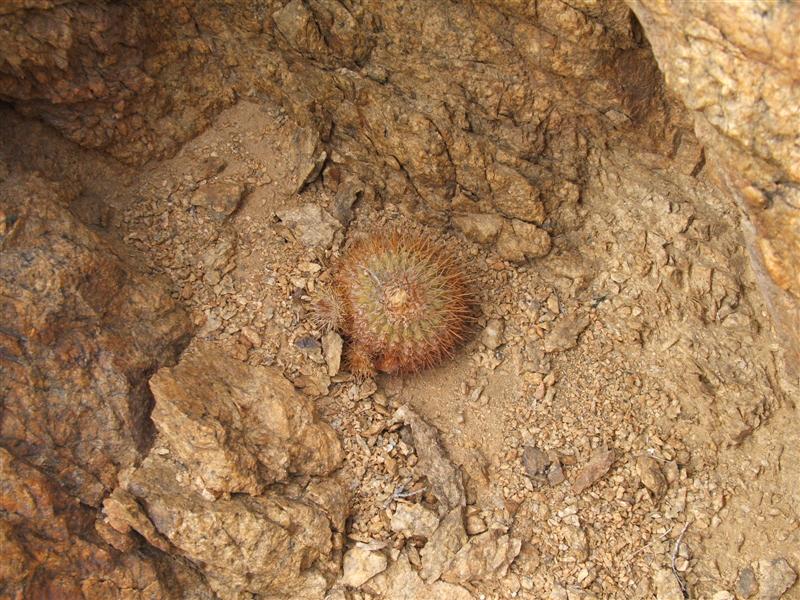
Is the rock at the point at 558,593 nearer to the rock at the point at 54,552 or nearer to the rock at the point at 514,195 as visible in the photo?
the rock at the point at 54,552

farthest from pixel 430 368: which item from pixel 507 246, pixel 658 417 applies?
pixel 658 417

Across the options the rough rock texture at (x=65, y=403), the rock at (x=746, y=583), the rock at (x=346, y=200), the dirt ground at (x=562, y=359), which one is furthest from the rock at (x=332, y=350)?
the rock at (x=746, y=583)

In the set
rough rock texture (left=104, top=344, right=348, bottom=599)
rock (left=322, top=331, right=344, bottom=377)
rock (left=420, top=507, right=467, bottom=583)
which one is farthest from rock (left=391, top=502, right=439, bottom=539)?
rock (left=322, top=331, right=344, bottom=377)

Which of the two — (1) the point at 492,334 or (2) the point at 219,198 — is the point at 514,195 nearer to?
(1) the point at 492,334

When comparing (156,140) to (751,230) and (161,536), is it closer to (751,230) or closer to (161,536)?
(161,536)

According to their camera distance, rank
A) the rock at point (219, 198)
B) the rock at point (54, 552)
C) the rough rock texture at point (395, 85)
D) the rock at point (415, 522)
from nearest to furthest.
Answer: the rock at point (54, 552)
the rough rock texture at point (395, 85)
the rock at point (415, 522)
the rock at point (219, 198)
